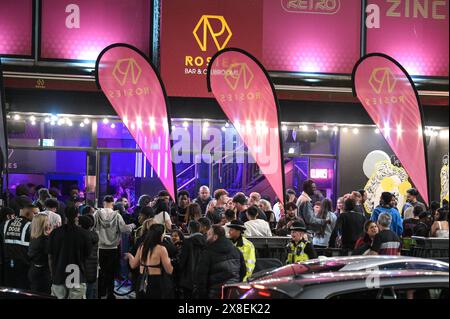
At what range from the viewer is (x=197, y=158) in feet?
66.6

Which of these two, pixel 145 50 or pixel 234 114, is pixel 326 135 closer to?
pixel 145 50

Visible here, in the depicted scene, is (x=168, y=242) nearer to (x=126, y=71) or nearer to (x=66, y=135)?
(x=126, y=71)

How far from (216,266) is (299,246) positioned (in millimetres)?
2094

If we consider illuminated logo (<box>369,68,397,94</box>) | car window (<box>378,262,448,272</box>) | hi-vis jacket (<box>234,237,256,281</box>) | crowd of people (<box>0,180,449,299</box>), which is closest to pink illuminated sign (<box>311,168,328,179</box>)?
crowd of people (<box>0,180,449,299</box>)

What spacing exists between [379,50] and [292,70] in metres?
2.30

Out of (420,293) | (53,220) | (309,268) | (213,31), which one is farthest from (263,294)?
(213,31)

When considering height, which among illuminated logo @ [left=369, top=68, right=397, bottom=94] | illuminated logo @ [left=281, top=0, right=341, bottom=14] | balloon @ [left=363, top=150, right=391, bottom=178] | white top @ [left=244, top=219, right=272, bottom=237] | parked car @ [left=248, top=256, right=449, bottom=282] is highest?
illuminated logo @ [left=281, top=0, right=341, bottom=14]

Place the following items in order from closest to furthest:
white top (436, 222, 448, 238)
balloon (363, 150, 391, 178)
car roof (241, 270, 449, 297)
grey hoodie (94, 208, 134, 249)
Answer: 1. car roof (241, 270, 449, 297)
2. white top (436, 222, 448, 238)
3. grey hoodie (94, 208, 134, 249)
4. balloon (363, 150, 391, 178)

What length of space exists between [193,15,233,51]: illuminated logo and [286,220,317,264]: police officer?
8.21m

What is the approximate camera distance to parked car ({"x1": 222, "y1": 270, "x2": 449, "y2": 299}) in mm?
5730

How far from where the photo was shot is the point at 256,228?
12.5 metres

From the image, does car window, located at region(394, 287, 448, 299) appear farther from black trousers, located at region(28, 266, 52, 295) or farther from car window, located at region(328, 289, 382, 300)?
black trousers, located at region(28, 266, 52, 295)

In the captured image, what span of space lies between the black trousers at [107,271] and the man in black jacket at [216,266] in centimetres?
412

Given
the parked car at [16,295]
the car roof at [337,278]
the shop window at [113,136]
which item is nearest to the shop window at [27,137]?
the shop window at [113,136]
